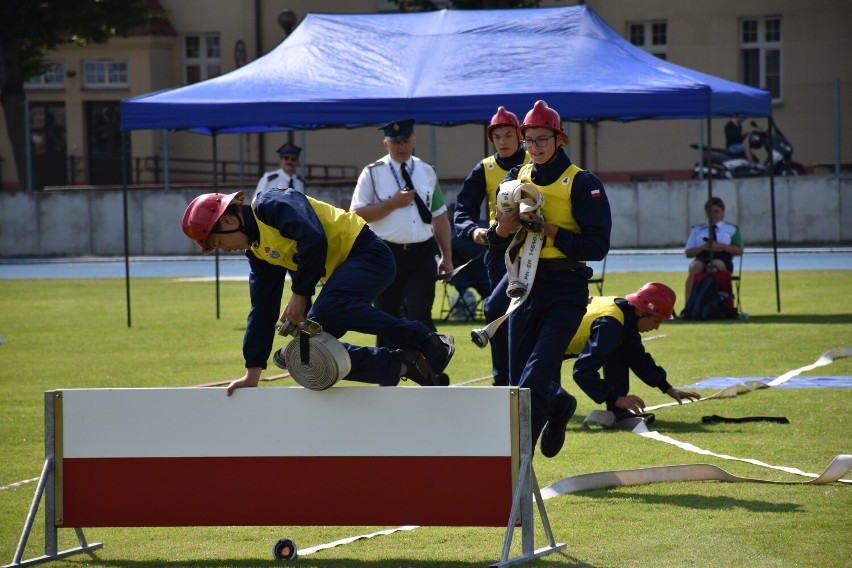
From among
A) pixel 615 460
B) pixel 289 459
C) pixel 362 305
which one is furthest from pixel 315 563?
pixel 615 460

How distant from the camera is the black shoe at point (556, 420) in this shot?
22.6 feet

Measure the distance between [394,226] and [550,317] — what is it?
431 centimetres

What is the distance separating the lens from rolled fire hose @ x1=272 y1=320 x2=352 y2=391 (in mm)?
5746

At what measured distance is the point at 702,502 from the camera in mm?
6699

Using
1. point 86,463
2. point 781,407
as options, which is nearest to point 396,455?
point 86,463

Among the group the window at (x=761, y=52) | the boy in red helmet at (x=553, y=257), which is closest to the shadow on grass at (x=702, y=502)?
the boy in red helmet at (x=553, y=257)

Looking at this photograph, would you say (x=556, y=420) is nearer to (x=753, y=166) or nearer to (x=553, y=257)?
(x=553, y=257)

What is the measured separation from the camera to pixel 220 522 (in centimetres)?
584

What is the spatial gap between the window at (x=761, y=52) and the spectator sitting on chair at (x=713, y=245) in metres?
21.1

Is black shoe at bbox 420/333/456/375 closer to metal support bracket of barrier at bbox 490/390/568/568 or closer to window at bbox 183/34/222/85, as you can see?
metal support bracket of barrier at bbox 490/390/568/568

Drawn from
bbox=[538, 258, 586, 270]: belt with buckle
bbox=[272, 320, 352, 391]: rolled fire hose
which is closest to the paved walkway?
bbox=[538, 258, 586, 270]: belt with buckle

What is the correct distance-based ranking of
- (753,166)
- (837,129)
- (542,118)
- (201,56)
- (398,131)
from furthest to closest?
(201,56) < (753,166) < (837,129) < (398,131) < (542,118)

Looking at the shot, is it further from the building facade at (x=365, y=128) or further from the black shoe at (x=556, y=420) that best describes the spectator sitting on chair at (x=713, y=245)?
the building facade at (x=365, y=128)

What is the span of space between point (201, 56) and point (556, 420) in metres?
36.9
